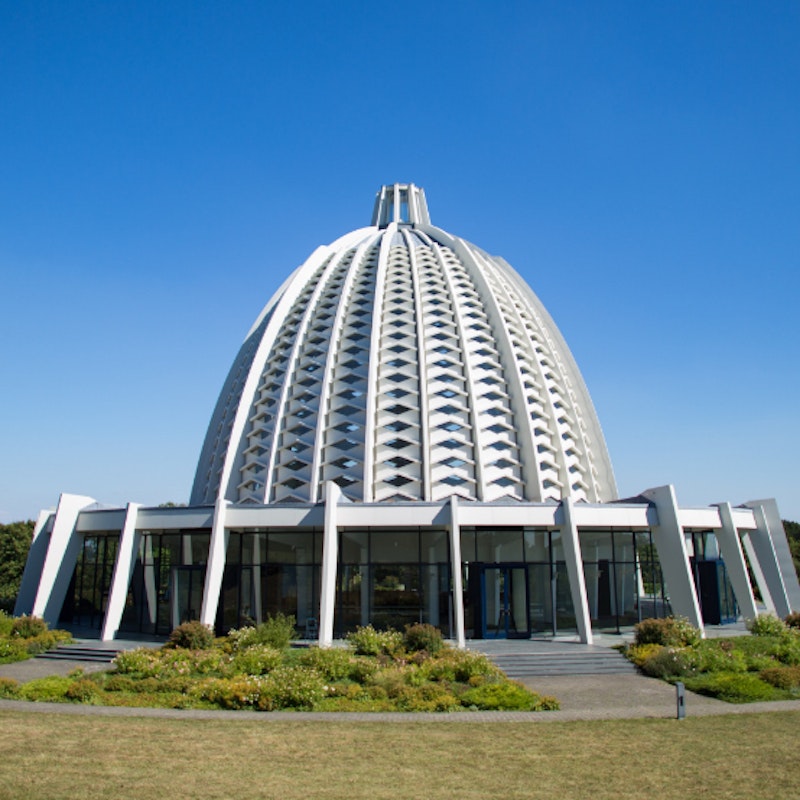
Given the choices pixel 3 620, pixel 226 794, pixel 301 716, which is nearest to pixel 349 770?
pixel 226 794

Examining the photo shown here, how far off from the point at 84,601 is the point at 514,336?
2597cm

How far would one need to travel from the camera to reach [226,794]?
1061 cm

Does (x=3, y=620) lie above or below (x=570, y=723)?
above

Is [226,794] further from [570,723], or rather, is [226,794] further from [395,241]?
[395,241]

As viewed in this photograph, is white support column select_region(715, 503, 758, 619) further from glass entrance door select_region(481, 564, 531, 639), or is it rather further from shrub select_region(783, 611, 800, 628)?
glass entrance door select_region(481, 564, 531, 639)

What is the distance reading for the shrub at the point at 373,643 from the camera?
24234mm

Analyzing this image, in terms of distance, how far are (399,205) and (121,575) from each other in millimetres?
33889

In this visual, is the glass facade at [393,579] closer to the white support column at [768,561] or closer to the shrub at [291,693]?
the shrub at [291,693]

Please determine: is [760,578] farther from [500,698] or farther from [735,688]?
[500,698]

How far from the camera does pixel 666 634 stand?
1000 inches

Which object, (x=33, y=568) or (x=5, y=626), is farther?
(x=33, y=568)

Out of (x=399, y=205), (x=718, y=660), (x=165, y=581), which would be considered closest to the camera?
(x=718, y=660)

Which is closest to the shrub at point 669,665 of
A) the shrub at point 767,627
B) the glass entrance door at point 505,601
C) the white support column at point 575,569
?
the white support column at point 575,569

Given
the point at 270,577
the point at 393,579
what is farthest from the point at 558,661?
the point at 270,577
